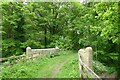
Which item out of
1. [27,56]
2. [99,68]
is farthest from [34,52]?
[99,68]

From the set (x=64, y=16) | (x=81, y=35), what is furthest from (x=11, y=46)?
(x=64, y=16)

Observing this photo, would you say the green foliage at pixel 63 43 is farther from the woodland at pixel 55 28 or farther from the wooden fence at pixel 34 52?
the wooden fence at pixel 34 52

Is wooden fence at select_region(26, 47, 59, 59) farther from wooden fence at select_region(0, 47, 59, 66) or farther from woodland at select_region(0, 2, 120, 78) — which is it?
woodland at select_region(0, 2, 120, 78)

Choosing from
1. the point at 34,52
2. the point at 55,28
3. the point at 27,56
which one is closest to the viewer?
the point at 27,56

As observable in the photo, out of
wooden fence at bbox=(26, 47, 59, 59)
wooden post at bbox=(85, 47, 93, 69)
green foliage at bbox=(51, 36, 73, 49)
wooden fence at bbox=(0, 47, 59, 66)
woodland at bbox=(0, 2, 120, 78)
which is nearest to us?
wooden post at bbox=(85, 47, 93, 69)

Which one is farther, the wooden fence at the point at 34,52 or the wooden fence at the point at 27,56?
the wooden fence at the point at 34,52

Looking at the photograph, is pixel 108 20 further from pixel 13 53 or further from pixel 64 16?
pixel 64 16

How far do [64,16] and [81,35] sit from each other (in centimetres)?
266

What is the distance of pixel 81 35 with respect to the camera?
13.0 m

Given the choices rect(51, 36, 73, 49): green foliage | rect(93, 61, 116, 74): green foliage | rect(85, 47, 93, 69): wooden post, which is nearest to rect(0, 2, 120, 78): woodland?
rect(51, 36, 73, 49): green foliage

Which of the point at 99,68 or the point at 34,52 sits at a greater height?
the point at 34,52

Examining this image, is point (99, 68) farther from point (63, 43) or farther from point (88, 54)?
point (63, 43)

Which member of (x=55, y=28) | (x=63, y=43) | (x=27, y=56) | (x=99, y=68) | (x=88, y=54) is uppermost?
(x=55, y=28)

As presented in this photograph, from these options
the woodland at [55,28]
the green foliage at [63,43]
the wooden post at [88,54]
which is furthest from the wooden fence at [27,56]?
the wooden post at [88,54]
